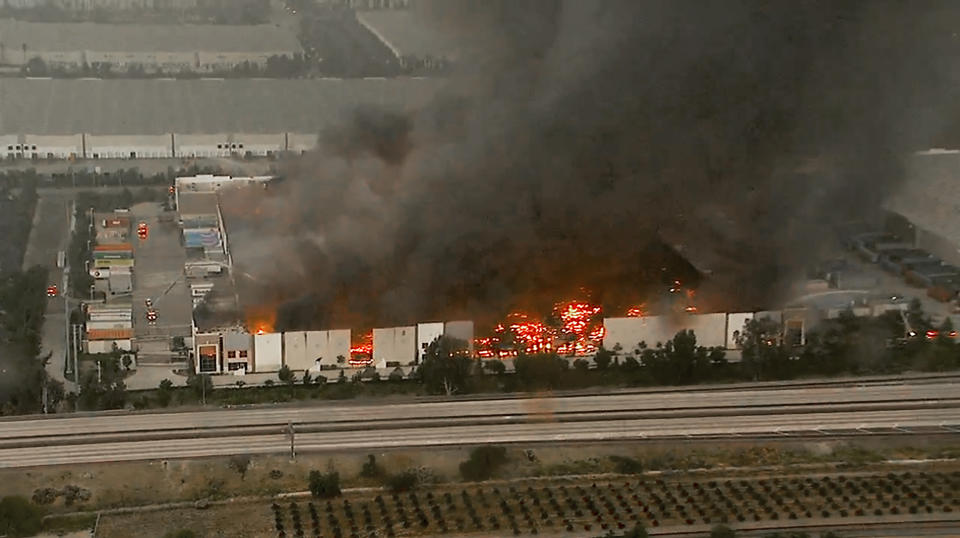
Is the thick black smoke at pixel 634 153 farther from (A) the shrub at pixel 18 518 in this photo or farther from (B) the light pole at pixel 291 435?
(A) the shrub at pixel 18 518

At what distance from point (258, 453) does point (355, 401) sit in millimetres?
1917

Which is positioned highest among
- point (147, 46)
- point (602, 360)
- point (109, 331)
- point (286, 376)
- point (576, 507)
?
point (147, 46)

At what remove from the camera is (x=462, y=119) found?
726 inches

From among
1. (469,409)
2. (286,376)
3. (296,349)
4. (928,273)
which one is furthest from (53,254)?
(928,273)

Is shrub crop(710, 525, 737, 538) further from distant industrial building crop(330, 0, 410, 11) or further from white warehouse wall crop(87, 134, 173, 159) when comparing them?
white warehouse wall crop(87, 134, 173, 159)

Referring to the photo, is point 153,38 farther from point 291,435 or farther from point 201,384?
point 291,435

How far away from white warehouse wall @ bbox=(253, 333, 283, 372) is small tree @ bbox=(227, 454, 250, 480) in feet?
9.95

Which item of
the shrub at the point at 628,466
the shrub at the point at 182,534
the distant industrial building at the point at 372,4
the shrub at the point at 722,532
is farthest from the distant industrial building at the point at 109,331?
the shrub at the point at 722,532

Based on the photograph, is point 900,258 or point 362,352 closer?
point 362,352

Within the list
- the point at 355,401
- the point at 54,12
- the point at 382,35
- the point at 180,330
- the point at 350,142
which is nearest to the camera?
the point at 355,401

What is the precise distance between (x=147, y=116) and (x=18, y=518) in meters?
14.5

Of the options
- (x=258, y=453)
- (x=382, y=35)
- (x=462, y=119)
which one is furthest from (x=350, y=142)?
(x=258, y=453)

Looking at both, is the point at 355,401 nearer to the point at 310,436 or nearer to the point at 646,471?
the point at 310,436

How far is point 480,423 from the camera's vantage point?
14.3 m
